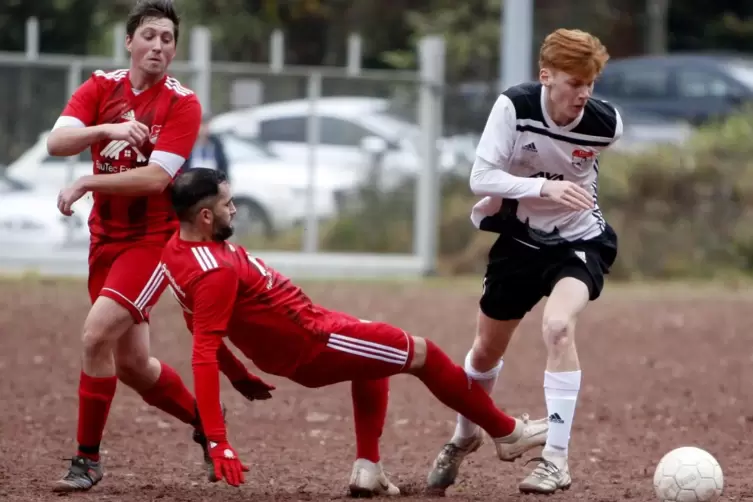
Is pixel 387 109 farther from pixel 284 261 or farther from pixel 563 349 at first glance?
pixel 563 349

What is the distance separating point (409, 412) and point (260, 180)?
7411 millimetres

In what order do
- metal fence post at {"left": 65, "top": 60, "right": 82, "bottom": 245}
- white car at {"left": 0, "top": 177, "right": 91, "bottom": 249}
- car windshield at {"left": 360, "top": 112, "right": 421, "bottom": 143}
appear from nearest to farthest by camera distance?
metal fence post at {"left": 65, "top": 60, "right": 82, "bottom": 245}
white car at {"left": 0, "top": 177, "right": 91, "bottom": 249}
car windshield at {"left": 360, "top": 112, "right": 421, "bottom": 143}

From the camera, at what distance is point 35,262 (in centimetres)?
1575

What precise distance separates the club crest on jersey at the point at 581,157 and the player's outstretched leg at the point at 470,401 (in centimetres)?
102

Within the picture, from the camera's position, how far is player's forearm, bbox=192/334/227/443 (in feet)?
17.7

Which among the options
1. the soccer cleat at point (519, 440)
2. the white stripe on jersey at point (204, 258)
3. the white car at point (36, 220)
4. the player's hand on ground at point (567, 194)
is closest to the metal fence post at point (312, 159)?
the white car at point (36, 220)

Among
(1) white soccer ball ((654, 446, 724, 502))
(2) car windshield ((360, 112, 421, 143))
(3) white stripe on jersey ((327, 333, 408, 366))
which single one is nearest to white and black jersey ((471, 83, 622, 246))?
(3) white stripe on jersey ((327, 333, 408, 366))

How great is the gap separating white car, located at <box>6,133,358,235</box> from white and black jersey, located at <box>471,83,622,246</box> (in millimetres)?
9380

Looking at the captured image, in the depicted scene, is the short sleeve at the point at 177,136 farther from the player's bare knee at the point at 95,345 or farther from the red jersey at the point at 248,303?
the player's bare knee at the point at 95,345

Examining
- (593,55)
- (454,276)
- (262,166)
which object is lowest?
(454,276)

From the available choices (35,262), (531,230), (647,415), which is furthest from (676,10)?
(531,230)

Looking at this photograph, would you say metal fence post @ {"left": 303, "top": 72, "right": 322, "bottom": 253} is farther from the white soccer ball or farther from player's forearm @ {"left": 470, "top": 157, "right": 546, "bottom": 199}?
the white soccer ball

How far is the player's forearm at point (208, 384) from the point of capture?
5.38 metres

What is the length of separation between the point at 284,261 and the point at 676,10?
20.9 meters
